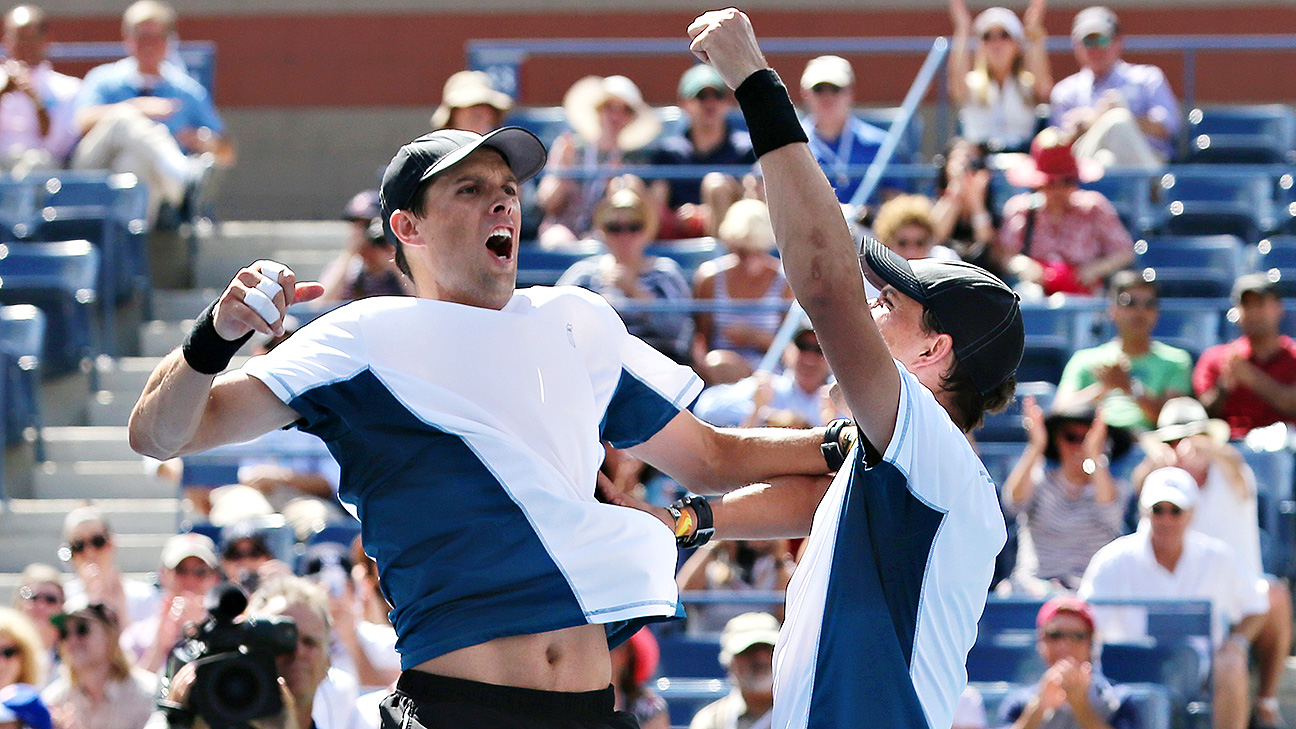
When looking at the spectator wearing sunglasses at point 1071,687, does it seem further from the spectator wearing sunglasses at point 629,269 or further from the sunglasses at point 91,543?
the sunglasses at point 91,543

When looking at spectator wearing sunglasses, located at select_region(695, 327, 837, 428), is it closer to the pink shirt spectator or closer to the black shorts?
the pink shirt spectator

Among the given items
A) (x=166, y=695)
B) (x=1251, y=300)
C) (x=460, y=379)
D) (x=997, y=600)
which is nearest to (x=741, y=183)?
(x=1251, y=300)

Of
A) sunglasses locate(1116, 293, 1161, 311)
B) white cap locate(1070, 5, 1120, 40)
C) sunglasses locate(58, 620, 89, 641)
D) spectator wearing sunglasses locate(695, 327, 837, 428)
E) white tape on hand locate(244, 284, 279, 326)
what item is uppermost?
white cap locate(1070, 5, 1120, 40)

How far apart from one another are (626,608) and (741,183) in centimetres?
704

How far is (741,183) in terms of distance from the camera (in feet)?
31.9

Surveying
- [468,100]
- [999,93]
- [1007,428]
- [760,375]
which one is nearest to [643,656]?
[760,375]

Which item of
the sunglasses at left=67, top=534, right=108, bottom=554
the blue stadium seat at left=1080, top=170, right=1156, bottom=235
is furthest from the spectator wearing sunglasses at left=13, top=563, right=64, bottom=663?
the blue stadium seat at left=1080, top=170, right=1156, bottom=235

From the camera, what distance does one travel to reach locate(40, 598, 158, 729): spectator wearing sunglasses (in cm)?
621

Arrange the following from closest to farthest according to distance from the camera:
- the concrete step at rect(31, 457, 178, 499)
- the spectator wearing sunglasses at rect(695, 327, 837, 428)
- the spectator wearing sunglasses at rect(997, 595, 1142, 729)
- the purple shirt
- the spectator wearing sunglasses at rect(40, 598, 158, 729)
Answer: the spectator wearing sunglasses at rect(997, 595, 1142, 729) < the spectator wearing sunglasses at rect(40, 598, 158, 729) < the spectator wearing sunglasses at rect(695, 327, 837, 428) < the concrete step at rect(31, 457, 178, 499) < the purple shirt

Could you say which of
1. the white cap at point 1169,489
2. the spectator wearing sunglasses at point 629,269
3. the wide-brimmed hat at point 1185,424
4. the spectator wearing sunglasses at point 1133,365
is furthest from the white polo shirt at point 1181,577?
the spectator wearing sunglasses at point 629,269

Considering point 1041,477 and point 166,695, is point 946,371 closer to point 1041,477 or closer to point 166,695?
point 166,695

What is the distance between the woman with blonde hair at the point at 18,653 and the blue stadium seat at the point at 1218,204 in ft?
20.8

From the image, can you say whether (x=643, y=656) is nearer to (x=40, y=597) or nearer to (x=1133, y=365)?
(x=40, y=597)

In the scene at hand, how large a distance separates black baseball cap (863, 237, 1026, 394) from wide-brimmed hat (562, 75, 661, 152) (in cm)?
758
